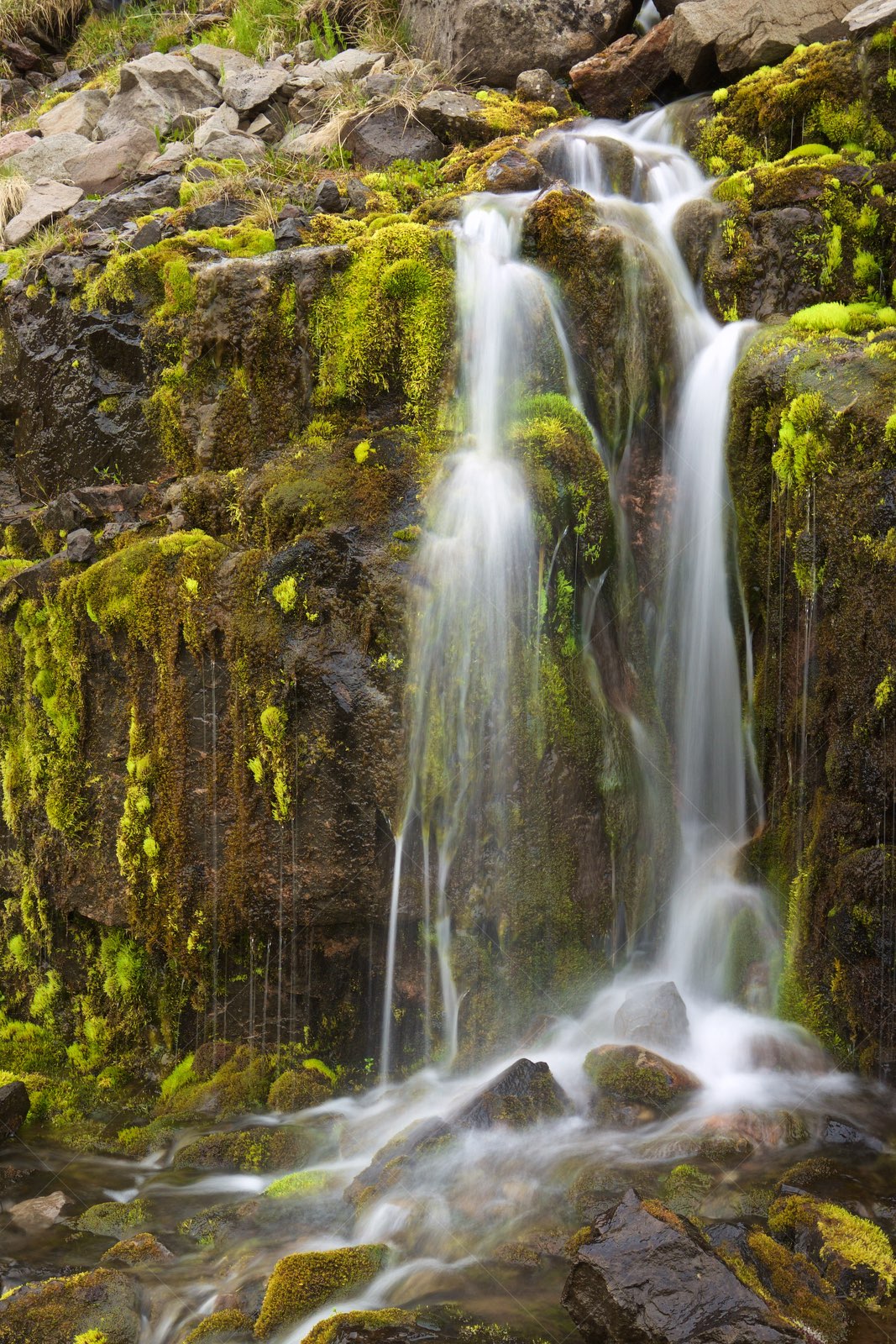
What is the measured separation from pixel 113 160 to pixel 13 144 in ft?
6.71

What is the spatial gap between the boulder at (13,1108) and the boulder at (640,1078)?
332 centimetres

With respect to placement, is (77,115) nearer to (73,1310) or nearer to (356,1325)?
(73,1310)

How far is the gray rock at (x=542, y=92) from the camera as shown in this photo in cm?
1041

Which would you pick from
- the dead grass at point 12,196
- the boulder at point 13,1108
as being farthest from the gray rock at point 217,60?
the boulder at point 13,1108

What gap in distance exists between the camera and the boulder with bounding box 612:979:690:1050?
19.1 ft

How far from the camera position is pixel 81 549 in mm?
7258

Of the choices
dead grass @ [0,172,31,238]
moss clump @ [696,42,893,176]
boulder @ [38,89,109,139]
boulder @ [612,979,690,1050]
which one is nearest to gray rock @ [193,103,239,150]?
dead grass @ [0,172,31,238]

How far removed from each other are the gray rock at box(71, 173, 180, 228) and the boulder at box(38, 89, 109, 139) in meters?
→ 3.19

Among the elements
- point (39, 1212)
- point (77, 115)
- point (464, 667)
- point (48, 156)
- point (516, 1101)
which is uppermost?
point (77, 115)

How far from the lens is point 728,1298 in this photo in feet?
11.8

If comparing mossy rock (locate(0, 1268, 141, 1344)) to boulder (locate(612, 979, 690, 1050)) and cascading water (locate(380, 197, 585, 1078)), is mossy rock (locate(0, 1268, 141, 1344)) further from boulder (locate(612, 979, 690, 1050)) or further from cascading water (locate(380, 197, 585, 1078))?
boulder (locate(612, 979, 690, 1050))

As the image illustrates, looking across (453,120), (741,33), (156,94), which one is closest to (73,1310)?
(453,120)

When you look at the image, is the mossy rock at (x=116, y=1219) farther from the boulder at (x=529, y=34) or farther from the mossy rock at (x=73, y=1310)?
the boulder at (x=529, y=34)

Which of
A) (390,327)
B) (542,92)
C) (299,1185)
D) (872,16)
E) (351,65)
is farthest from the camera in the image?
(351,65)
